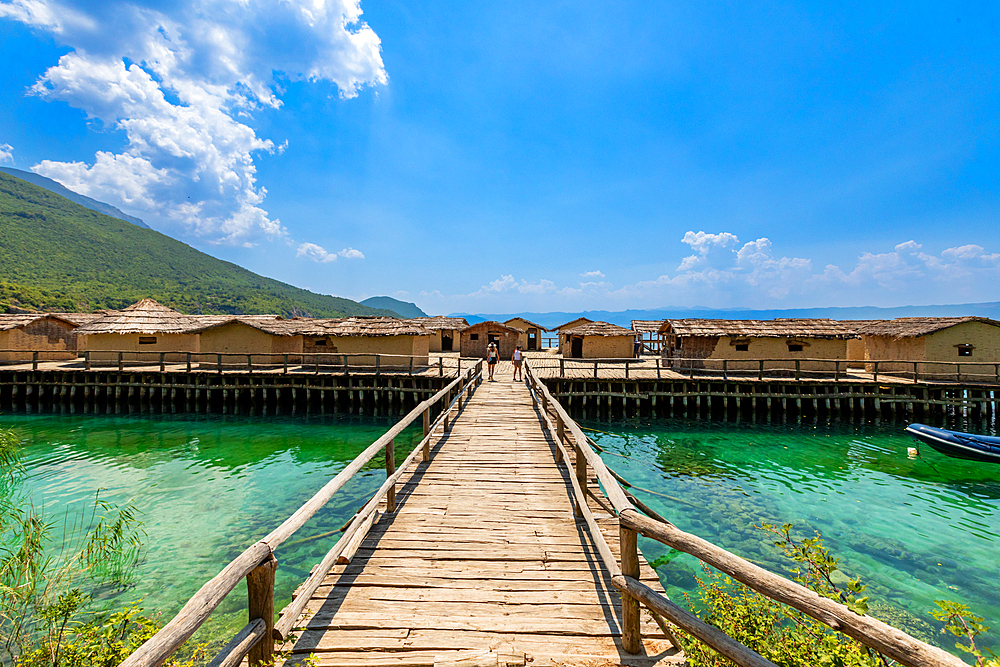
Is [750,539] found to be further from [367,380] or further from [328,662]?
[367,380]

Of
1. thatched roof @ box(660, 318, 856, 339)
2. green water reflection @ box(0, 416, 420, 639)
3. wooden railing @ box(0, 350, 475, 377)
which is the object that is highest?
thatched roof @ box(660, 318, 856, 339)

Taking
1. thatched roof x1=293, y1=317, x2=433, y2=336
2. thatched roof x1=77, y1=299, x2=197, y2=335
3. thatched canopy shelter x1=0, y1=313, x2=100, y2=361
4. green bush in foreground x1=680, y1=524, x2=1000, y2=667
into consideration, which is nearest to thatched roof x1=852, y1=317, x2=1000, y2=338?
green bush in foreground x1=680, y1=524, x2=1000, y2=667

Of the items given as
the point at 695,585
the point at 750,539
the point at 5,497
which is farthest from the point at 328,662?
the point at 5,497

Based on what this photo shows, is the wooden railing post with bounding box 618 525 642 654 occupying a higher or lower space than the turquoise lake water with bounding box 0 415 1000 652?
higher

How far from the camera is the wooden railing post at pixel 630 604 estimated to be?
3375mm

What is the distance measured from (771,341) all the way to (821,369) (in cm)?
323

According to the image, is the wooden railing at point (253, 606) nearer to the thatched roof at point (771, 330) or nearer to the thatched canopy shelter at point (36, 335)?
the thatched roof at point (771, 330)

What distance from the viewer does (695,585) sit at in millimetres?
7582

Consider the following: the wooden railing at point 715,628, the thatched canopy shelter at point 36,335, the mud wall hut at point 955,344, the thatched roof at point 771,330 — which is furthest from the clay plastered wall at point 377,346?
the mud wall hut at point 955,344

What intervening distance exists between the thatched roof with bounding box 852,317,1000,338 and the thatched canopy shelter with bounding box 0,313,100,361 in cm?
5086

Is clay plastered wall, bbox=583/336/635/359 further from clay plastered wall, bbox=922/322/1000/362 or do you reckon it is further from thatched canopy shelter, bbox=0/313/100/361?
thatched canopy shelter, bbox=0/313/100/361

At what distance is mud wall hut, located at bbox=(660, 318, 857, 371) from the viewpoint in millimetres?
23422

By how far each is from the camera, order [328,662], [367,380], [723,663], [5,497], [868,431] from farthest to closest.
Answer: [367,380] → [868,431] → [5,497] → [328,662] → [723,663]

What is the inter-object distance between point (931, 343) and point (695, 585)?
2525 centimetres
